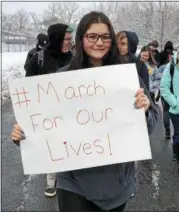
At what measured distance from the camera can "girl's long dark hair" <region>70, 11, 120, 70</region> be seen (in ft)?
7.32

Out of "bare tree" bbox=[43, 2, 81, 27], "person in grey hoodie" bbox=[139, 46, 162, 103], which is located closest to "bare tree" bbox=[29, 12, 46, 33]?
"bare tree" bbox=[43, 2, 81, 27]

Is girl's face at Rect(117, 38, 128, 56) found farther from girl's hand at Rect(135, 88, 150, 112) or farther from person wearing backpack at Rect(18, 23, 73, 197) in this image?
girl's hand at Rect(135, 88, 150, 112)

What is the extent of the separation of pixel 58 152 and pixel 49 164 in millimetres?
86

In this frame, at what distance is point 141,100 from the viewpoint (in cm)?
218

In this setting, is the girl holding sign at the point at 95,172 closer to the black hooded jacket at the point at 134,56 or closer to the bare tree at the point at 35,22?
the black hooded jacket at the point at 134,56

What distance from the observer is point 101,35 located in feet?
7.34

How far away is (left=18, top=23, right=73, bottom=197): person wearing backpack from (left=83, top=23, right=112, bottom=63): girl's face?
184 centimetres

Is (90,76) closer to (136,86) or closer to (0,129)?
(136,86)

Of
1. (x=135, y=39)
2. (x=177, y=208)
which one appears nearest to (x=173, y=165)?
(x=177, y=208)

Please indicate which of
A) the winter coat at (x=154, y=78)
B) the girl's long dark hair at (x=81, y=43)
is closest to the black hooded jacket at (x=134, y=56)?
the girl's long dark hair at (x=81, y=43)

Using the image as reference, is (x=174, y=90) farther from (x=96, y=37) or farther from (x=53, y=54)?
(x=96, y=37)

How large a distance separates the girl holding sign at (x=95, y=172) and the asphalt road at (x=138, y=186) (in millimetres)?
1649

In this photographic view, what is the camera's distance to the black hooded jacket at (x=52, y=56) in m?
4.09

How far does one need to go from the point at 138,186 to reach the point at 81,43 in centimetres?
260
